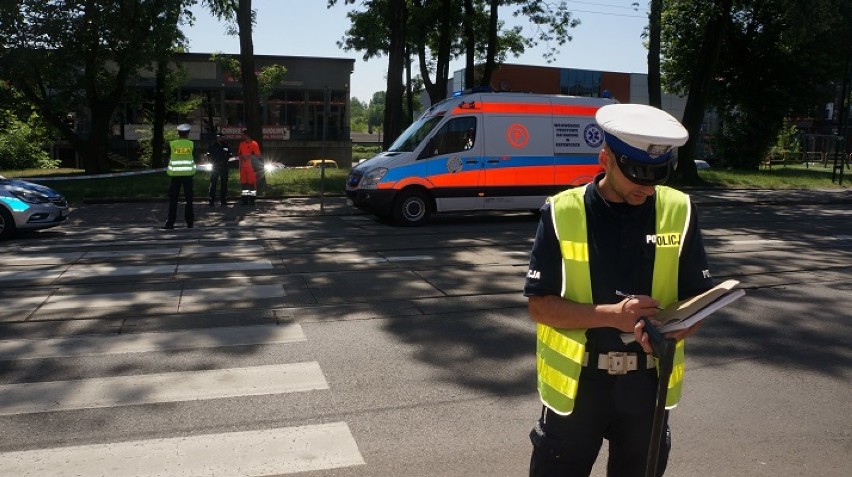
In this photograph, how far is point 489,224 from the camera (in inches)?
612

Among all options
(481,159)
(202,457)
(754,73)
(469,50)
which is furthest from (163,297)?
(754,73)

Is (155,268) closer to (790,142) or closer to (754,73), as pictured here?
(754,73)

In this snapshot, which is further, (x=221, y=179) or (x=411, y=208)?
(x=221, y=179)

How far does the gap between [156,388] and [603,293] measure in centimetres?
387

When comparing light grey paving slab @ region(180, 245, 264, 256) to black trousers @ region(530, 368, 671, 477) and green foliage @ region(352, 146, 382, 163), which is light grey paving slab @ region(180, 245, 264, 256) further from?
green foliage @ region(352, 146, 382, 163)

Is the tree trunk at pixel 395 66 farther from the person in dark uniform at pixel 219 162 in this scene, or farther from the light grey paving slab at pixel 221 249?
the light grey paving slab at pixel 221 249

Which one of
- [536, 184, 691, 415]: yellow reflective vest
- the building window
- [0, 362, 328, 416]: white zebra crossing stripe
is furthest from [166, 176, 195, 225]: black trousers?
the building window

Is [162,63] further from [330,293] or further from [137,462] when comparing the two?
[137,462]

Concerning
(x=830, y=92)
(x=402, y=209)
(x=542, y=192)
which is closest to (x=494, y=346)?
(x=402, y=209)

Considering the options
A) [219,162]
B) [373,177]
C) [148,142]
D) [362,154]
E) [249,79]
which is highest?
[249,79]

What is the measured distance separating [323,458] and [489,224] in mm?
11453

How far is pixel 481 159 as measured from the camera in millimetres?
15258

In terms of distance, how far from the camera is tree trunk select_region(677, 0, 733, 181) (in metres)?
26.7

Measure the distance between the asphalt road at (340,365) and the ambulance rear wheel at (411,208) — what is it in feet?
9.65
